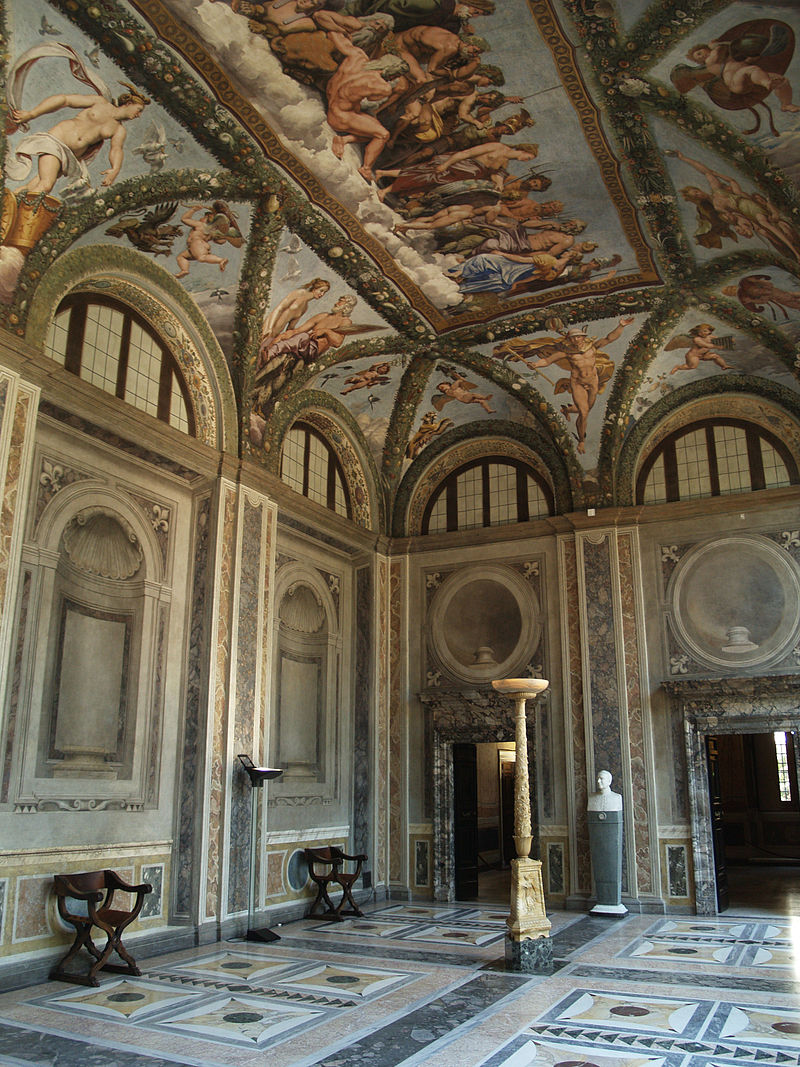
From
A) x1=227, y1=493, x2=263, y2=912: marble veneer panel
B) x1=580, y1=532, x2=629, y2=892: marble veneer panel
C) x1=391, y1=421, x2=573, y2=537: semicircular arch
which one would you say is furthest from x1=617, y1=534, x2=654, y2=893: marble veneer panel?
x1=227, y1=493, x2=263, y2=912: marble veneer panel

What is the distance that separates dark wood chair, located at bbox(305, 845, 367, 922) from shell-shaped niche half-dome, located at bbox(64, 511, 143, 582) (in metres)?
4.95

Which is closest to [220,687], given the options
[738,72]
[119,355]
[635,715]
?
[119,355]

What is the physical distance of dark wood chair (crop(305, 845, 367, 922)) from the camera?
41.2 ft

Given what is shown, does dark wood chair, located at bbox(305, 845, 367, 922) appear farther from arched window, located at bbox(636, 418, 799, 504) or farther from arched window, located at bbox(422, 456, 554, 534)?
arched window, located at bbox(636, 418, 799, 504)

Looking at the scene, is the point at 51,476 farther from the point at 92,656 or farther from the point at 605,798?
the point at 605,798

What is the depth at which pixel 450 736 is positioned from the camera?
49.2ft

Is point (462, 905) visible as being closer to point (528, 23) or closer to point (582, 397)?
point (582, 397)

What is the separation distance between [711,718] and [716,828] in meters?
1.71

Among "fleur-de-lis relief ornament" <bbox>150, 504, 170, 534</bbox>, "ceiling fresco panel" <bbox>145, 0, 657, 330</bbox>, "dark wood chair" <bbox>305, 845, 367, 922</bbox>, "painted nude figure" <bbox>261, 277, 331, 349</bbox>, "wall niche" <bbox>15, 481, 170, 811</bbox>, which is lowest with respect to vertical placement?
"dark wood chair" <bbox>305, 845, 367, 922</bbox>

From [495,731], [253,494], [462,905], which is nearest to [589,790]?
[495,731]

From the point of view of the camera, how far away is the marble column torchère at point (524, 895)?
916 cm

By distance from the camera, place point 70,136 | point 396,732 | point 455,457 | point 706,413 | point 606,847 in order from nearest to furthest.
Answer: point 70,136, point 606,847, point 706,413, point 396,732, point 455,457

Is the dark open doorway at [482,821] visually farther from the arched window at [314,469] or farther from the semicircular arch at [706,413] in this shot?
the semicircular arch at [706,413]

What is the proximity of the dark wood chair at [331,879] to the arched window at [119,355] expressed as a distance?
6.36 meters
